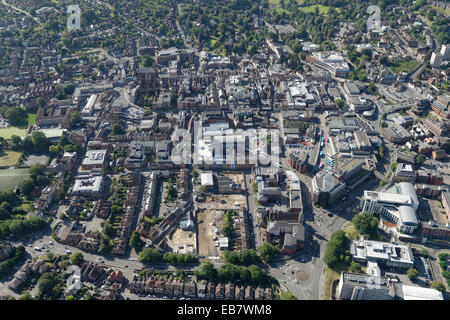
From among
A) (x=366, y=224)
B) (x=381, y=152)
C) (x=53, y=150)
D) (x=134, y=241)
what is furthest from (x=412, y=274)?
(x=53, y=150)

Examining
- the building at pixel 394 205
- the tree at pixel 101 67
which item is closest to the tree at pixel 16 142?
the tree at pixel 101 67

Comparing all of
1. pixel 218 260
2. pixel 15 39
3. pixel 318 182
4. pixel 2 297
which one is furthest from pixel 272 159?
pixel 15 39

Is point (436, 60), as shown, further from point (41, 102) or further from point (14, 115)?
point (14, 115)

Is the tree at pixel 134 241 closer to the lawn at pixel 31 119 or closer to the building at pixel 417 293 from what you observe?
the building at pixel 417 293

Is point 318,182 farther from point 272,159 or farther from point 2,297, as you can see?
point 2,297

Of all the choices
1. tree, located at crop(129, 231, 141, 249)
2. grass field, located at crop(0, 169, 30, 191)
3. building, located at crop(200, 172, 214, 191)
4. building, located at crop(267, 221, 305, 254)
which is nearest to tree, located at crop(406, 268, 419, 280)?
building, located at crop(267, 221, 305, 254)

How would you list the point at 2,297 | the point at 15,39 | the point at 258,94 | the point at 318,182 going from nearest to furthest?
the point at 2,297 → the point at 318,182 → the point at 258,94 → the point at 15,39
